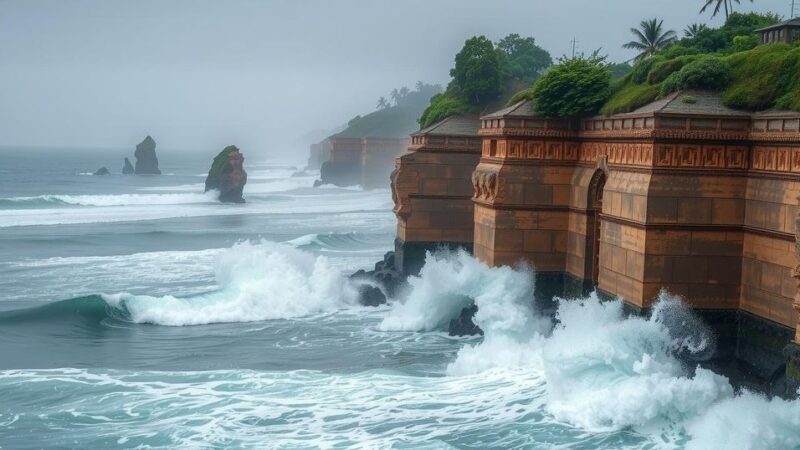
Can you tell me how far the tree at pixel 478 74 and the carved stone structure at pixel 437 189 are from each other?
3.69 meters

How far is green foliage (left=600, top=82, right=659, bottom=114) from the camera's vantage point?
19188 mm

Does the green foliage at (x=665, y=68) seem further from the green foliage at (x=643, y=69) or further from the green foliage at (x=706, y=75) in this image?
the green foliage at (x=706, y=75)

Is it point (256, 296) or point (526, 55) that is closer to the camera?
point (256, 296)

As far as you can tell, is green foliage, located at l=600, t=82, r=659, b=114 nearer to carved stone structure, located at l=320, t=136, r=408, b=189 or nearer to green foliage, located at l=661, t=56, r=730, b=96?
green foliage, located at l=661, t=56, r=730, b=96

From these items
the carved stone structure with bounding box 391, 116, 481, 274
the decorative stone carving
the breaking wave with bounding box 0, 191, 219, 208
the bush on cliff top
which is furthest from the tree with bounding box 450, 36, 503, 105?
the breaking wave with bounding box 0, 191, 219, 208

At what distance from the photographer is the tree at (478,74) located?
30766mm

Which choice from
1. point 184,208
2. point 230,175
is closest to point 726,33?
point 184,208

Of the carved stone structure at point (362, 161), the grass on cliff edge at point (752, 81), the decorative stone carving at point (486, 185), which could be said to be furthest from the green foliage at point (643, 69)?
the carved stone structure at point (362, 161)

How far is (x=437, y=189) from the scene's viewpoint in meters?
26.9

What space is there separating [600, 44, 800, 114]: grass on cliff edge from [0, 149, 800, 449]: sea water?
3.75 meters

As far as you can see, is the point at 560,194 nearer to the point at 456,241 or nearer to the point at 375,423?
the point at 456,241

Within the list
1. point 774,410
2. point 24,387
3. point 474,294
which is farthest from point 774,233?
point 24,387

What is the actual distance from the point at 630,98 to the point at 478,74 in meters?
11.6

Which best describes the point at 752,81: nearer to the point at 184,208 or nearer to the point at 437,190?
the point at 437,190
